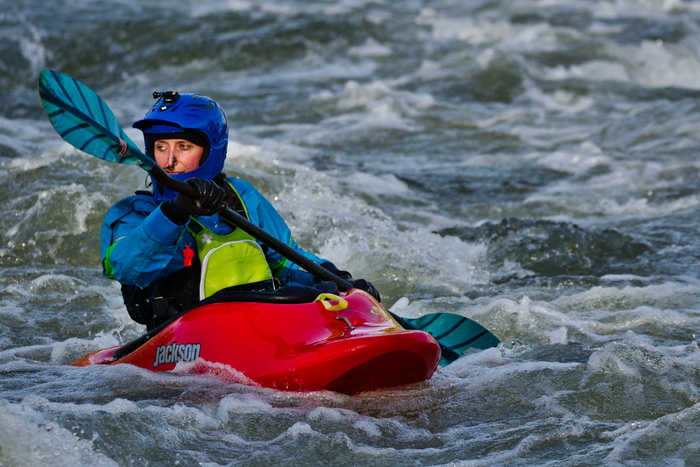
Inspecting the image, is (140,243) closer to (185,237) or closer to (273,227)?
(185,237)

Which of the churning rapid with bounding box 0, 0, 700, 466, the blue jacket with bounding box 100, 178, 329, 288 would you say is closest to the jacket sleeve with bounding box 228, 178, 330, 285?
the blue jacket with bounding box 100, 178, 329, 288

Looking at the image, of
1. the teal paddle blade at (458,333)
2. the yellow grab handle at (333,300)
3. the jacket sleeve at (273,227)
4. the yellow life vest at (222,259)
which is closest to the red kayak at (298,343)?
the yellow grab handle at (333,300)

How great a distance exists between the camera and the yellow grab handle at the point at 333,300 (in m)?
3.67

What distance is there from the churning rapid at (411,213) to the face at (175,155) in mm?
800

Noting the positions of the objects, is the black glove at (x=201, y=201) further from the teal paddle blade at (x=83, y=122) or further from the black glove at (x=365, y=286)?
the black glove at (x=365, y=286)

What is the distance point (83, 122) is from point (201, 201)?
53 centimetres

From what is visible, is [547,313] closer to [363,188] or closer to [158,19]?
[363,188]

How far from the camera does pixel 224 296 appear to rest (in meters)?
3.70

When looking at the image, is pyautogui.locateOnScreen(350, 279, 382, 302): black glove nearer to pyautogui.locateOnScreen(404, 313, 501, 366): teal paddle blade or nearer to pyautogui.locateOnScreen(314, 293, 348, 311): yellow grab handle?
pyautogui.locateOnScreen(314, 293, 348, 311): yellow grab handle

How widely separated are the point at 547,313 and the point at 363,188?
3170 millimetres

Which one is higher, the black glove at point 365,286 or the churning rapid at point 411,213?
the black glove at point 365,286

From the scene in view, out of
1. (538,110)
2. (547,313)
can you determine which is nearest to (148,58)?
(538,110)

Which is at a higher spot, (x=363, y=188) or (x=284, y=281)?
(x=284, y=281)

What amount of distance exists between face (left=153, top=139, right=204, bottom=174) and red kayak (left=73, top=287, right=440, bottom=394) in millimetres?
575
